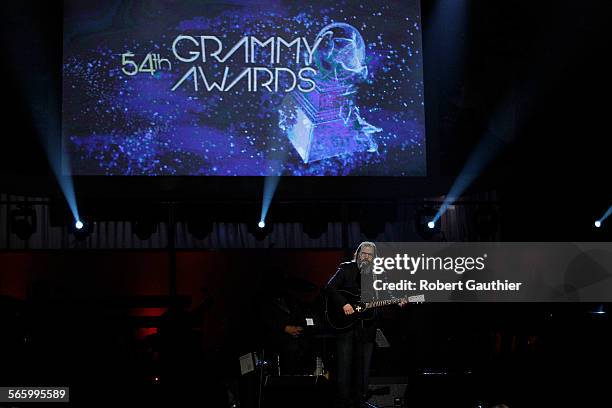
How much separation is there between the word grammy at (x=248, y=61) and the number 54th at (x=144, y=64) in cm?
18

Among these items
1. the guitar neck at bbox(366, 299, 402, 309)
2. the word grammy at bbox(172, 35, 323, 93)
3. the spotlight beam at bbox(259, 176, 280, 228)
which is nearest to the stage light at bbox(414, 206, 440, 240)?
the spotlight beam at bbox(259, 176, 280, 228)

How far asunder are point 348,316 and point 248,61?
3608 mm

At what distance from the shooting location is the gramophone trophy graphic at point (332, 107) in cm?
808

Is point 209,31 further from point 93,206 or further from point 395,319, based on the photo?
point 395,319

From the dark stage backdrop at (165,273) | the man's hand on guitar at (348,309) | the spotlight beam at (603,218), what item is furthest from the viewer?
the dark stage backdrop at (165,273)

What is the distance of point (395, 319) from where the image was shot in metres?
9.38

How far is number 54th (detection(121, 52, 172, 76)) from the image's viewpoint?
314 inches

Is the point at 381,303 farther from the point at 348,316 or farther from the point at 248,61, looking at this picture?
the point at 248,61

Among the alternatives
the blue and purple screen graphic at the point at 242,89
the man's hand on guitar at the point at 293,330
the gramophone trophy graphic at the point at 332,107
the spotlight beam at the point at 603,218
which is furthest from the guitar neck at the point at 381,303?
the spotlight beam at the point at 603,218

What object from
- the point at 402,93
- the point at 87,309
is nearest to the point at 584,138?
the point at 402,93

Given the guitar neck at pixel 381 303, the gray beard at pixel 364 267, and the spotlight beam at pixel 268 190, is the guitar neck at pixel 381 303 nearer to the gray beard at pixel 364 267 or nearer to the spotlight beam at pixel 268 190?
the gray beard at pixel 364 267

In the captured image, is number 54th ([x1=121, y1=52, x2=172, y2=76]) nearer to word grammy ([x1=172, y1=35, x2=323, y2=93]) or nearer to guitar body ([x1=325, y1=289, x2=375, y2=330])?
word grammy ([x1=172, y1=35, x2=323, y2=93])

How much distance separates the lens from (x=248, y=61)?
8156 mm

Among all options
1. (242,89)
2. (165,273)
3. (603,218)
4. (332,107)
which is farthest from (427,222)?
(165,273)
